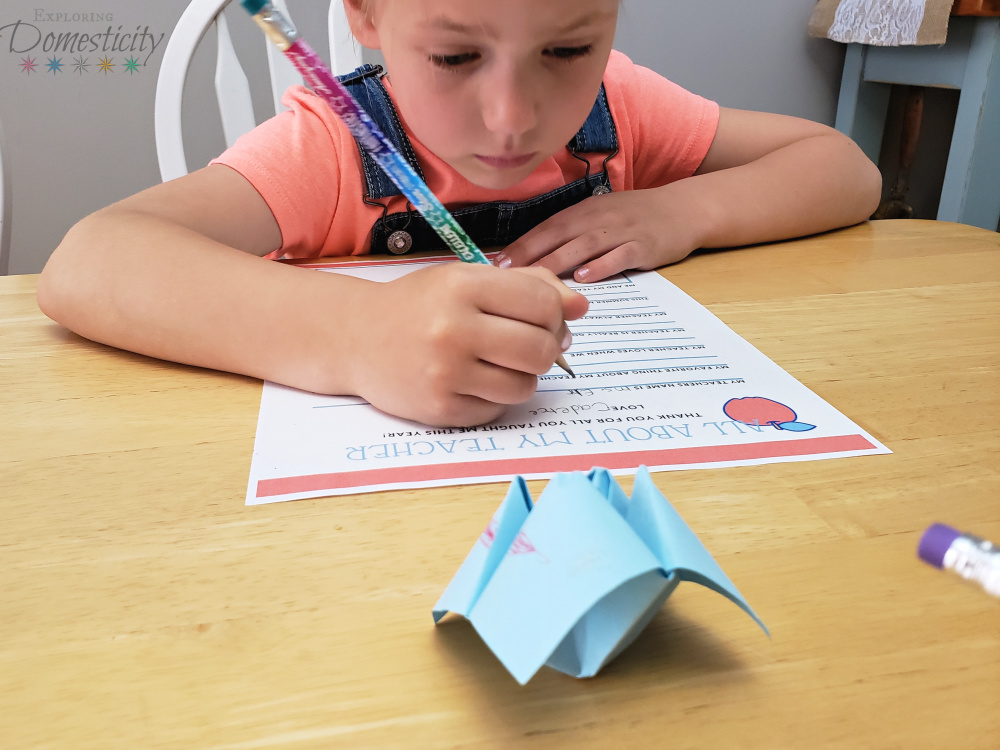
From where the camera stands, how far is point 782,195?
0.70m

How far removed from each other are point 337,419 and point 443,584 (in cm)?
14

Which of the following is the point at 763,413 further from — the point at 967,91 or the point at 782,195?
the point at 967,91

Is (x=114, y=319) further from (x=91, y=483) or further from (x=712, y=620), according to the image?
(x=712, y=620)

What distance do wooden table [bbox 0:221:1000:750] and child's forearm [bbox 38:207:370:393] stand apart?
32 millimetres

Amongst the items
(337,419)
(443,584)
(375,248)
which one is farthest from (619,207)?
(443,584)

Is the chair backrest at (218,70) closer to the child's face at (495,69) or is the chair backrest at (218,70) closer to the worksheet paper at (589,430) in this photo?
the child's face at (495,69)

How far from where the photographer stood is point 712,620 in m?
0.22

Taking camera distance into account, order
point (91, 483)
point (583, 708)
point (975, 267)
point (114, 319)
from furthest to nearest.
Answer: point (975, 267), point (114, 319), point (91, 483), point (583, 708)

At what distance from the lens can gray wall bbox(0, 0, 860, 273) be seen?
1.54 metres

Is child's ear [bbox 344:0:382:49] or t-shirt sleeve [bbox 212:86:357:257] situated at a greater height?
child's ear [bbox 344:0:382:49]

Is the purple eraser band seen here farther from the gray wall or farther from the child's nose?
the gray wall

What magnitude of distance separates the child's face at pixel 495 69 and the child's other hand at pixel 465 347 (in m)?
0.16

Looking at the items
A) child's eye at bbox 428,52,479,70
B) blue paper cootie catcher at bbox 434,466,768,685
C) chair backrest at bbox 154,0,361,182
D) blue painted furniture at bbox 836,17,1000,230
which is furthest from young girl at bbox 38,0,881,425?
blue painted furniture at bbox 836,17,1000,230

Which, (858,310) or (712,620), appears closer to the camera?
(712,620)
